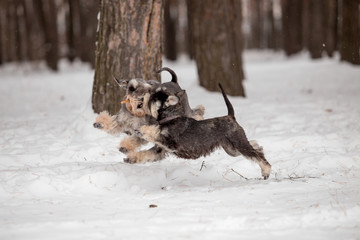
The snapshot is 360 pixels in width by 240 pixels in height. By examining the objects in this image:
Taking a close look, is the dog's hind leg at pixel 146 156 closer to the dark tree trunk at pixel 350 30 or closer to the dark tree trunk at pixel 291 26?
the dark tree trunk at pixel 350 30

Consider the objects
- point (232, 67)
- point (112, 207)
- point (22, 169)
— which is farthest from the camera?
point (232, 67)

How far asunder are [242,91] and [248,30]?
46.8 metres

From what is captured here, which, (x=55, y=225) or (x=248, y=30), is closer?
(x=55, y=225)

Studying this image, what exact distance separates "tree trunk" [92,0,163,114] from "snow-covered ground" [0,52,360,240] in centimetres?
66

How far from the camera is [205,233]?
3.01m

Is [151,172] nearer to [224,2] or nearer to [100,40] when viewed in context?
[100,40]

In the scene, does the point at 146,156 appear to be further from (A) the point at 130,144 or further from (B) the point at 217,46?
(B) the point at 217,46

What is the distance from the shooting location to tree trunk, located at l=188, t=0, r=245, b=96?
31.0 ft

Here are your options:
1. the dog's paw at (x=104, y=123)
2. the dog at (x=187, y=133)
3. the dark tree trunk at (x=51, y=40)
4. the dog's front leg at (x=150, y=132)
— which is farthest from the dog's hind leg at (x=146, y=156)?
the dark tree trunk at (x=51, y=40)

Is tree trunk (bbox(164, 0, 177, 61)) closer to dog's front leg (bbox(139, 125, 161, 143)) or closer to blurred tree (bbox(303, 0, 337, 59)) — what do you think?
blurred tree (bbox(303, 0, 337, 59))

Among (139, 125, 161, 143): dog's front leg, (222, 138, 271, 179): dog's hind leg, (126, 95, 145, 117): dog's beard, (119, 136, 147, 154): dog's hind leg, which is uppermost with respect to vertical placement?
(126, 95, 145, 117): dog's beard

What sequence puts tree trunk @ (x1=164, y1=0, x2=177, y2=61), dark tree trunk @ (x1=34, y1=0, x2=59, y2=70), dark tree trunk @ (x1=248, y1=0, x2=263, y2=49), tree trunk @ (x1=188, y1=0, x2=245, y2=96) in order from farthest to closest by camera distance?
dark tree trunk @ (x1=248, y1=0, x2=263, y2=49) → tree trunk @ (x1=164, y1=0, x2=177, y2=61) → dark tree trunk @ (x1=34, y1=0, x2=59, y2=70) → tree trunk @ (x1=188, y1=0, x2=245, y2=96)

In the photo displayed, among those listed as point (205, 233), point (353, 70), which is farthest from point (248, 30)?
point (205, 233)

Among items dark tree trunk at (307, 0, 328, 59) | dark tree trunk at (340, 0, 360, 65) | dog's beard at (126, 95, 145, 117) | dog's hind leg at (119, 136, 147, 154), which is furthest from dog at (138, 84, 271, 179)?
dark tree trunk at (307, 0, 328, 59)
